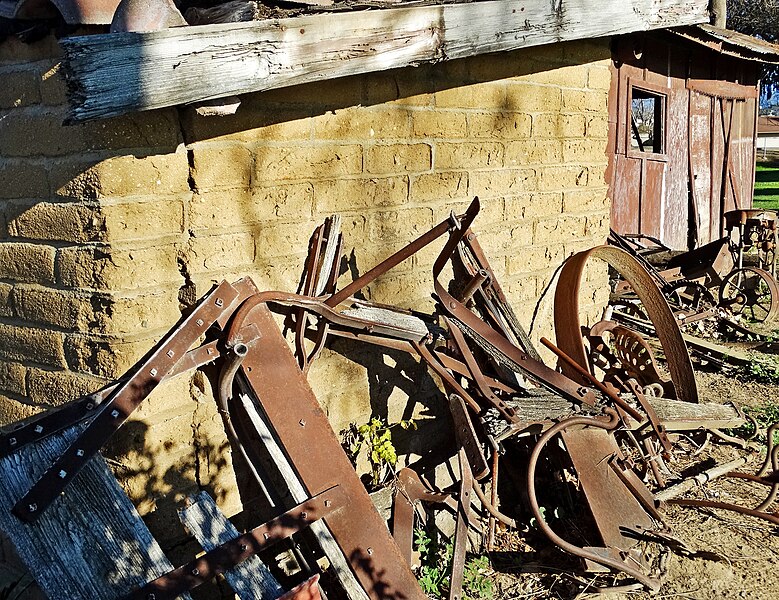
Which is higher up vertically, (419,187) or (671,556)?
(419,187)

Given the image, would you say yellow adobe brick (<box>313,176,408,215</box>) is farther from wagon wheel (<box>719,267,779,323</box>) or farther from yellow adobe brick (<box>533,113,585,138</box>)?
wagon wheel (<box>719,267,779,323</box>)

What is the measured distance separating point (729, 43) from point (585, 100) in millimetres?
4042

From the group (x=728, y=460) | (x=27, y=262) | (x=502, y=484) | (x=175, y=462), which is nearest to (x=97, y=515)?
(x=175, y=462)

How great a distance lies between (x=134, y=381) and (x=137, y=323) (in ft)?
1.56

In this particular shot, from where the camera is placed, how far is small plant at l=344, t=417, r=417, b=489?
3.53 meters

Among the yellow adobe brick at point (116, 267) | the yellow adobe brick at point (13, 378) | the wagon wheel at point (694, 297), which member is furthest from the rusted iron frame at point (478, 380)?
the wagon wheel at point (694, 297)

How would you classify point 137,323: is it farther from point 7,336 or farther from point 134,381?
point 7,336

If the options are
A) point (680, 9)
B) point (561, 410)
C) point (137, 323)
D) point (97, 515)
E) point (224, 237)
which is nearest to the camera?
point (97, 515)

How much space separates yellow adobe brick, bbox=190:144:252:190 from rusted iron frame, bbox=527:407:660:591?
1567 millimetres

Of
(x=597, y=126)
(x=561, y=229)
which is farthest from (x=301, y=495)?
(x=597, y=126)

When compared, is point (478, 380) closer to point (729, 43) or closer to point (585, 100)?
point (585, 100)

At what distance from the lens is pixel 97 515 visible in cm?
233

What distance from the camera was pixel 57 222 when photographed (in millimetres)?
2793

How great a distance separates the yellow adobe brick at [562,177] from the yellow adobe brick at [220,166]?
2.19 metres
